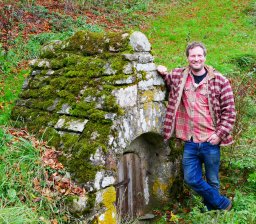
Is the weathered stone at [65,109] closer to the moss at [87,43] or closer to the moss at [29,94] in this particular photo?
the moss at [29,94]

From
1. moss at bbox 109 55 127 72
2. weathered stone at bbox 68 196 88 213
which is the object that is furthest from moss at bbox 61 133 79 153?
moss at bbox 109 55 127 72

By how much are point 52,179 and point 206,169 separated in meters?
Answer: 2.11

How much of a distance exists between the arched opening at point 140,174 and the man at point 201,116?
554mm

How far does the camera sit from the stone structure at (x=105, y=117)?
4262mm

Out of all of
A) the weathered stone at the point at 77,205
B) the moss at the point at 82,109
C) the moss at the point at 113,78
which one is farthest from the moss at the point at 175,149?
the weathered stone at the point at 77,205

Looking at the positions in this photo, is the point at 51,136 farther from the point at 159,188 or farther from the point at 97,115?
the point at 159,188

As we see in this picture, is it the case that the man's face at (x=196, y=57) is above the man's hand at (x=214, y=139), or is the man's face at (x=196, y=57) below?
above

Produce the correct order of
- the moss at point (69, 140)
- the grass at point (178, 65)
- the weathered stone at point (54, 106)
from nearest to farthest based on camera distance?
the grass at point (178, 65)
the moss at point (69, 140)
the weathered stone at point (54, 106)

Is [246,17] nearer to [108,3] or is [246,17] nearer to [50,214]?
[108,3]

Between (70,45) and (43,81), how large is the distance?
2.22 feet

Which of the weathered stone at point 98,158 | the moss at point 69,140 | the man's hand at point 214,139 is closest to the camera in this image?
the weathered stone at point 98,158

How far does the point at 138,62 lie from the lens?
4844mm

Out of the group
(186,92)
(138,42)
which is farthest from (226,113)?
(138,42)

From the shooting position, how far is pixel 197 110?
4.79 metres
